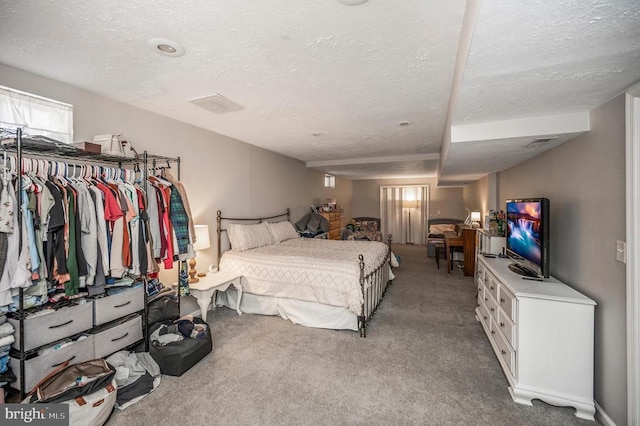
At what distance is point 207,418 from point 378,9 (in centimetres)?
274

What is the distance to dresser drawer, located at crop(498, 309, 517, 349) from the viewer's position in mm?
2180

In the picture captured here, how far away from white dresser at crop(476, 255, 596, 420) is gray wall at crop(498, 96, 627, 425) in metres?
0.10

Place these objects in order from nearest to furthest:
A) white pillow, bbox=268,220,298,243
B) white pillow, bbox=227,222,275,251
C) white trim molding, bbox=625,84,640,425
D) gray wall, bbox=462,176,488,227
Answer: white trim molding, bbox=625,84,640,425 < white pillow, bbox=227,222,275,251 < white pillow, bbox=268,220,298,243 < gray wall, bbox=462,176,488,227

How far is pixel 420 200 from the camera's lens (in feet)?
31.8

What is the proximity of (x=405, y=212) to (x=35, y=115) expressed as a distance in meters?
9.37

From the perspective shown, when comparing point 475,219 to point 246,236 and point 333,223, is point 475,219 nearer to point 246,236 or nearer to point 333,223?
point 333,223

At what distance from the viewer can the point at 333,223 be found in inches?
286

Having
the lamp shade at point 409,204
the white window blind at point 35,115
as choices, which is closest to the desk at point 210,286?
the white window blind at point 35,115

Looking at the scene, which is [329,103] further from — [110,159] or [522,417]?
[522,417]

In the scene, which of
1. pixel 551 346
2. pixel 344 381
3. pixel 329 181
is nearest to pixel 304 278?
pixel 344 381

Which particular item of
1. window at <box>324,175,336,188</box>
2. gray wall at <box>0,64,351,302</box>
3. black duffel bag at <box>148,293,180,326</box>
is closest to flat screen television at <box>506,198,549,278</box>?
black duffel bag at <box>148,293,180,326</box>

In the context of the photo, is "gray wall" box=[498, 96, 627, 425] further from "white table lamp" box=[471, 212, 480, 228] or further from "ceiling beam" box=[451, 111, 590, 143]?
"white table lamp" box=[471, 212, 480, 228]

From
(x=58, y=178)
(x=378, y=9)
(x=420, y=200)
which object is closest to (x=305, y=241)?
(x=58, y=178)

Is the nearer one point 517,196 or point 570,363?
point 570,363
